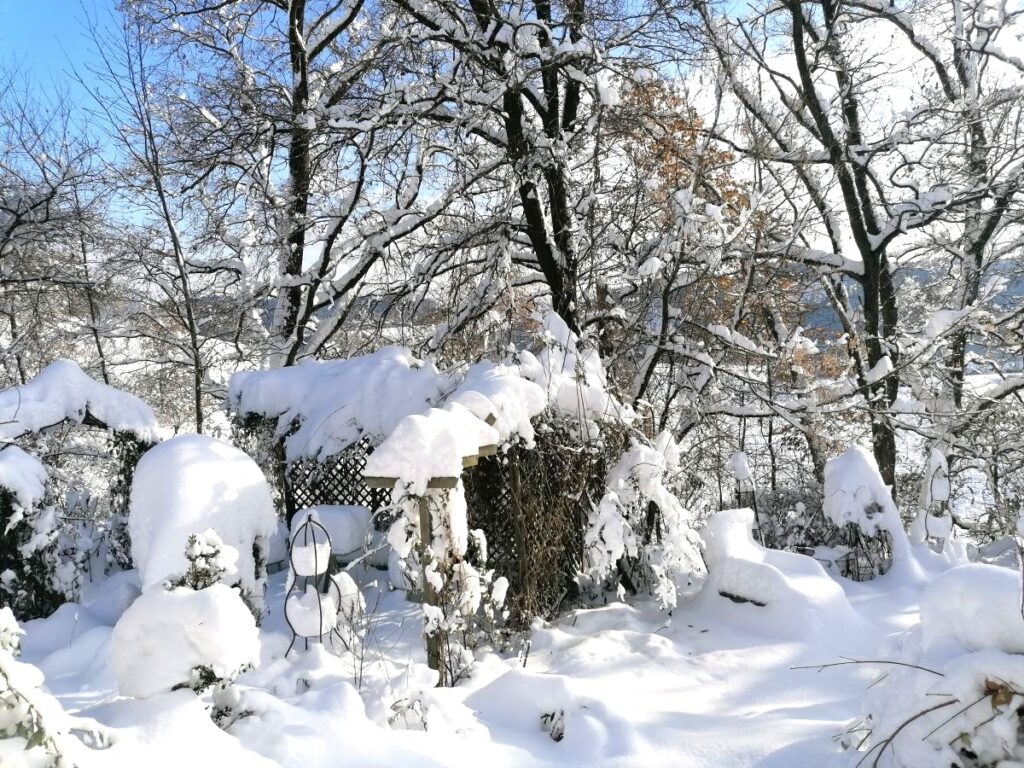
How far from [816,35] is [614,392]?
721 cm

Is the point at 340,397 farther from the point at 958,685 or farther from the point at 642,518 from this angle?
the point at 958,685

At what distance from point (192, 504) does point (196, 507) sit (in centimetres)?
3

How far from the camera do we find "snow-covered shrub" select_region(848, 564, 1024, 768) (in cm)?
198

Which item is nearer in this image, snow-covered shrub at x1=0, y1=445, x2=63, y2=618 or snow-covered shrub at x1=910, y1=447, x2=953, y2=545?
snow-covered shrub at x1=0, y1=445, x2=63, y2=618

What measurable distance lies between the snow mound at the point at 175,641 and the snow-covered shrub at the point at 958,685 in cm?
217

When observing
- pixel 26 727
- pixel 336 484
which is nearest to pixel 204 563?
pixel 26 727

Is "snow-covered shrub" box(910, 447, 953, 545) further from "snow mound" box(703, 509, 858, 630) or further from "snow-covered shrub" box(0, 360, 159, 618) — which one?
"snow-covered shrub" box(0, 360, 159, 618)

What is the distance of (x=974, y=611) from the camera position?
218 cm

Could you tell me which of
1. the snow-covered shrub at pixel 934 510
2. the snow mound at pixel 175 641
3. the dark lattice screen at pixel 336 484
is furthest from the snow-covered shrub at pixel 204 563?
the snow-covered shrub at pixel 934 510

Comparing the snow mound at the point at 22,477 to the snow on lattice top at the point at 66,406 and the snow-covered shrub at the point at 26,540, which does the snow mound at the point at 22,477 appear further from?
the snow on lattice top at the point at 66,406

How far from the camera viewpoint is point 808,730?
3.02m

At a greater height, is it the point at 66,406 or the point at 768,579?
the point at 66,406

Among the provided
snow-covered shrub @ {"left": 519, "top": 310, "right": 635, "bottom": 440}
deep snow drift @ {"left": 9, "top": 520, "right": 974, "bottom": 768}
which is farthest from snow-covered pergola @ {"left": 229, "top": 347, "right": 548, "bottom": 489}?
deep snow drift @ {"left": 9, "top": 520, "right": 974, "bottom": 768}

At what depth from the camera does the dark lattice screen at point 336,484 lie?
6090mm
